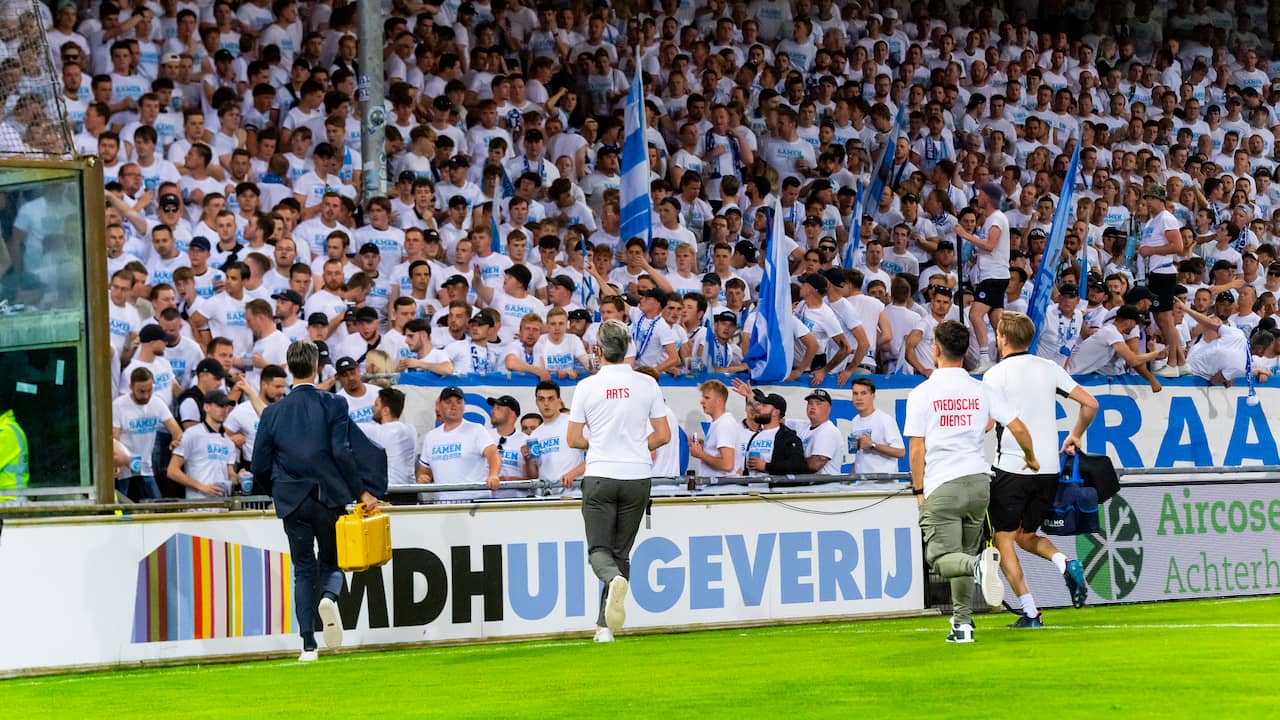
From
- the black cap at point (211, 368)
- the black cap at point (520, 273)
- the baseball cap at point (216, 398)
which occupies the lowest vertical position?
the baseball cap at point (216, 398)

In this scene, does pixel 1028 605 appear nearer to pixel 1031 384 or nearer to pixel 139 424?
pixel 1031 384

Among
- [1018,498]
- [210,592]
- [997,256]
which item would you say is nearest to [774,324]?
[997,256]

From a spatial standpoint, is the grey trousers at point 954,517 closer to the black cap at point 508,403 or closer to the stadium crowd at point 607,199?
the stadium crowd at point 607,199

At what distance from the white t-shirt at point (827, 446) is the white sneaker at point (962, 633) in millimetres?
5123

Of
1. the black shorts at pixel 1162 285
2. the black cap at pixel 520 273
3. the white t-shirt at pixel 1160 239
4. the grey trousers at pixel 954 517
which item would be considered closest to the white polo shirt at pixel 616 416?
the grey trousers at pixel 954 517

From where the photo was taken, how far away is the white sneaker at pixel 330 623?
35.8 feet

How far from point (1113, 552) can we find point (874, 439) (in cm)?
222

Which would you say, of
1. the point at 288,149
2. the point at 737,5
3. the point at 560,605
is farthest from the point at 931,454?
the point at 737,5

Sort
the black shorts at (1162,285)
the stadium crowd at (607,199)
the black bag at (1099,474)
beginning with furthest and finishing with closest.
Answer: the black shorts at (1162,285) < the stadium crowd at (607,199) < the black bag at (1099,474)

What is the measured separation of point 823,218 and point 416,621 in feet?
29.6

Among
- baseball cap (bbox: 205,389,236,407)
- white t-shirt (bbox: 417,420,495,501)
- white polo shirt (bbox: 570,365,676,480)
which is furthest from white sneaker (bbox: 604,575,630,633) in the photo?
baseball cap (bbox: 205,389,236,407)

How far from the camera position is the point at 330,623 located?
10953 millimetres

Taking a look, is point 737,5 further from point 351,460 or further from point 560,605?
point 351,460

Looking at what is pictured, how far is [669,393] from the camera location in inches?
631
